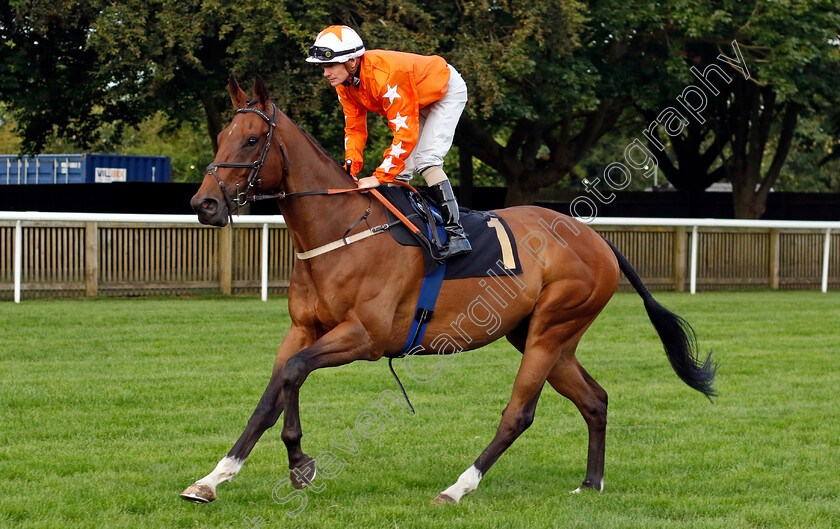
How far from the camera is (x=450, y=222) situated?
16.4 ft

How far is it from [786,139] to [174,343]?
16.5 metres

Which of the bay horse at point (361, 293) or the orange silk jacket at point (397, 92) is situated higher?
the orange silk jacket at point (397, 92)

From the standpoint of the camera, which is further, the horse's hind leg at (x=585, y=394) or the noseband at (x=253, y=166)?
the horse's hind leg at (x=585, y=394)

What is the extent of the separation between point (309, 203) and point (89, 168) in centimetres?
2645

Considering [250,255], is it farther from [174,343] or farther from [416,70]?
[416,70]

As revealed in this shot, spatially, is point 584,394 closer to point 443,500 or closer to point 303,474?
point 443,500

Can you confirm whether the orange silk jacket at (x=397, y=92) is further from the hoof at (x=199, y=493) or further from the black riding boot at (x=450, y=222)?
the hoof at (x=199, y=493)

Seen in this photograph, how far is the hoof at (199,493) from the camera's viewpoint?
4281mm

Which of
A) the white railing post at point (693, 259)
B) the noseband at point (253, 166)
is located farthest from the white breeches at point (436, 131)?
the white railing post at point (693, 259)

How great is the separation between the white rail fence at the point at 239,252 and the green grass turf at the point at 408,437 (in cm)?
269

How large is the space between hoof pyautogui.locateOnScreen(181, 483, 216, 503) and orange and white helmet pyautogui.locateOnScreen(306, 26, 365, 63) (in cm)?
202

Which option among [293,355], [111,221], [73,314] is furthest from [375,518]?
[111,221]

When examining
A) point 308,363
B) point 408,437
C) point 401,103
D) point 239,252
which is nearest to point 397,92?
point 401,103

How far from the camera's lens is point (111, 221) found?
13.5 meters
